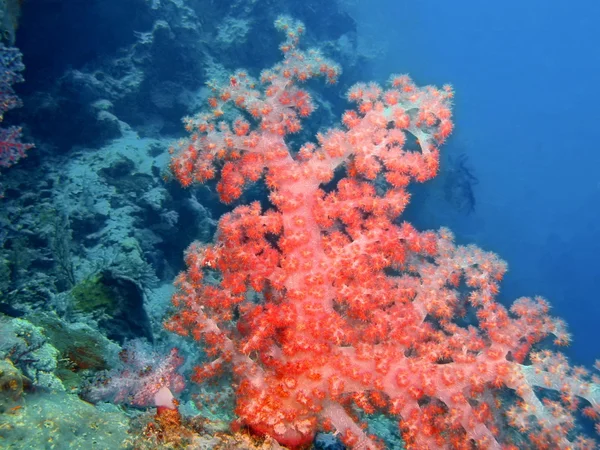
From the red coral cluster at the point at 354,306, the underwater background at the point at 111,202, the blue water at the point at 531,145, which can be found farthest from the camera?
the blue water at the point at 531,145

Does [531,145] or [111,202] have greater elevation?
[531,145]

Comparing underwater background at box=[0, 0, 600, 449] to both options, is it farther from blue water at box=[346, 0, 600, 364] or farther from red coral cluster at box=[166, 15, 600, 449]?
blue water at box=[346, 0, 600, 364]

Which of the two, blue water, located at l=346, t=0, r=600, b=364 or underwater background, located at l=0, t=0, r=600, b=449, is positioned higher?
blue water, located at l=346, t=0, r=600, b=364

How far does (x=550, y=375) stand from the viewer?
15.8 feet

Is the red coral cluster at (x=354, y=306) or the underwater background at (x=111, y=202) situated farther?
the red coral cluster at (x=354, y=306)

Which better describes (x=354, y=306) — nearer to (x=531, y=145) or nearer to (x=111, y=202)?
(x=111, y=202)

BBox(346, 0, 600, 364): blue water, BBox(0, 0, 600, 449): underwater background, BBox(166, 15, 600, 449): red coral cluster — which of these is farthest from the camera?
BBox(346, 0, 600, 364): blue water

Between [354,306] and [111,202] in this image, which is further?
[111,202]

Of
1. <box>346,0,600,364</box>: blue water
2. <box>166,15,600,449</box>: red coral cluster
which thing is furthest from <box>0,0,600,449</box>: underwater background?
<box>346,0,600,364</box>: blue water

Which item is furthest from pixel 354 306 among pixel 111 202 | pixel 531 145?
pixel 531 145

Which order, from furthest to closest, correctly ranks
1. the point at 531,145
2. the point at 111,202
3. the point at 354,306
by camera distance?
1. the point at 531,145
2. the point at 111,202
3. the point at 354,306

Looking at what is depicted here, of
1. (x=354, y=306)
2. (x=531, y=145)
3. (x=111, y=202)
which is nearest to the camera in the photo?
(x=354, y=306)

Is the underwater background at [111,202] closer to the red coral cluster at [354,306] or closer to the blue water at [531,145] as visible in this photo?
the red coral cluster at [354,306]

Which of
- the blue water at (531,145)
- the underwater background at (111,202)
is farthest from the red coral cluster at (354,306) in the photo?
the blue water at (531,145)
